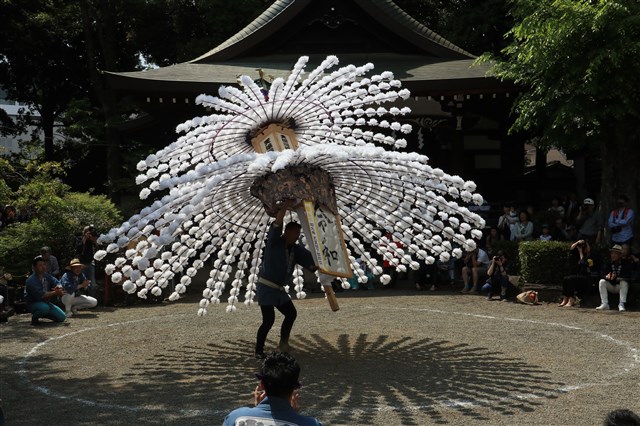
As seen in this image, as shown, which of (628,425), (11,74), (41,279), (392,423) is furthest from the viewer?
(11,74)

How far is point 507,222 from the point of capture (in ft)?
55.9

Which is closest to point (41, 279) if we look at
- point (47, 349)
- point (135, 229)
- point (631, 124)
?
point (47, 349)

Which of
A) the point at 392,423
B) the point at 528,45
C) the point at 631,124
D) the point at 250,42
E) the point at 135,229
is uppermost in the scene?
the point at 250,42

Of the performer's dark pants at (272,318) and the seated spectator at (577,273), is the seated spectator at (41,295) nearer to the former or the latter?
the performer's dark pants at (272,318)

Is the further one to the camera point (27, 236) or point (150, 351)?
point (27, 236)

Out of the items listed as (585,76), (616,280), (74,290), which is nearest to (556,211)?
(616,280)

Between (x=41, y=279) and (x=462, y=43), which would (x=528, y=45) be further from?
(x=462, y=43)

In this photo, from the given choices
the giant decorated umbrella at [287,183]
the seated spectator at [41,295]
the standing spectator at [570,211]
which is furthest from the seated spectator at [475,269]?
the seated spectator at [41,295]

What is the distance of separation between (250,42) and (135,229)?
12.6 metres

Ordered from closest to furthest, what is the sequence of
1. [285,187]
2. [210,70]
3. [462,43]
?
[285,187]
[210,70]
[462,43]

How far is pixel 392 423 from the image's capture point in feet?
21.7

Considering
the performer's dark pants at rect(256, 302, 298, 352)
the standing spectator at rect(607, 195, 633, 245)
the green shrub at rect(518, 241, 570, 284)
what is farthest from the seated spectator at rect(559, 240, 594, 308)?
the performer's dark pants at rect(256, 302, 298, 352)

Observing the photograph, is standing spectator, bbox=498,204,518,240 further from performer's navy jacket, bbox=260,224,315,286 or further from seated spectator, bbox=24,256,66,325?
seated spectator, bbox=24,256,66,325

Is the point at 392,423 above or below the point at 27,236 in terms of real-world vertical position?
below
